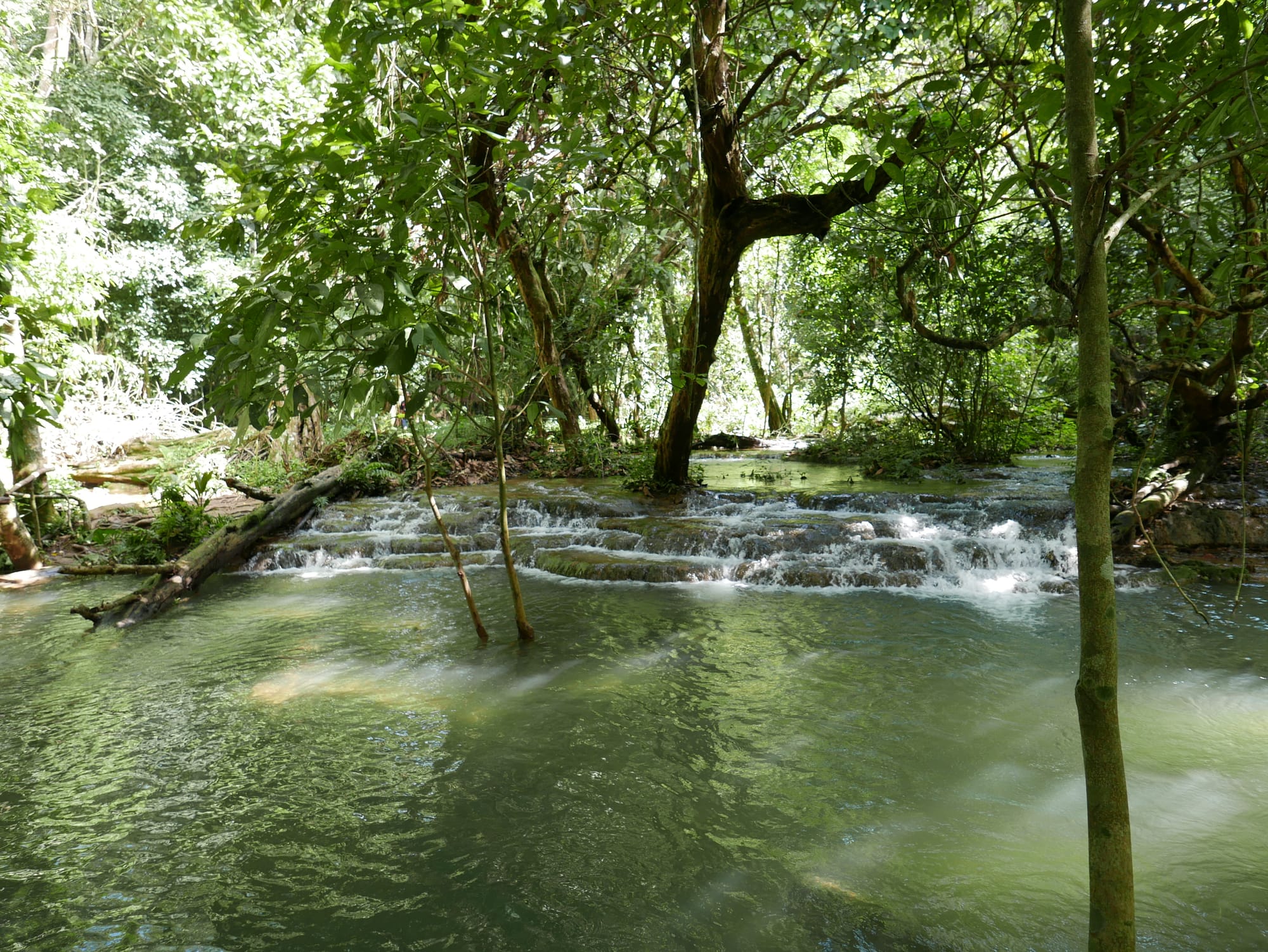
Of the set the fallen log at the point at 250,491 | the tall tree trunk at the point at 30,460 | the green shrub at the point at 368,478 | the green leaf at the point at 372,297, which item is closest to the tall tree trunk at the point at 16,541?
the tall tree trunk at the point at 30,460

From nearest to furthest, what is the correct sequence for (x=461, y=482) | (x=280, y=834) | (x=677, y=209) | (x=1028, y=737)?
(x=280, y=834), (x=1028, y=737), (x=677, y=209), (x=461, y=482)

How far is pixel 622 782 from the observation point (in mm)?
3166

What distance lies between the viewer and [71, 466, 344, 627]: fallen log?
5.95 m

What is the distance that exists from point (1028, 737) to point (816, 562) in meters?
3.60

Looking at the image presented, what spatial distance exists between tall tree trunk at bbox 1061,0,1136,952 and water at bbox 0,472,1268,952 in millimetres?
912

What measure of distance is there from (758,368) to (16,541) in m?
15.0

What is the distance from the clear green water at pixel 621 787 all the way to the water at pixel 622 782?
0.05 ft

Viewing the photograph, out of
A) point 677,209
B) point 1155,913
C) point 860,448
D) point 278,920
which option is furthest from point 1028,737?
point 860,448

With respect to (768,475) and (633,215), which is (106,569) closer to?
(633,215)

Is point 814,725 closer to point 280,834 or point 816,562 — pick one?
point 280,834

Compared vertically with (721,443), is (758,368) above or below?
above

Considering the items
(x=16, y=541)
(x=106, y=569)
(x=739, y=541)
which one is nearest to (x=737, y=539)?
(x=739, y=541)

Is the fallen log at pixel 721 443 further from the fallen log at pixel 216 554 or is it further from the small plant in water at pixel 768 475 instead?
the fallen log at pixel 216 554

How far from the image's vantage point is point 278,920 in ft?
7.59
